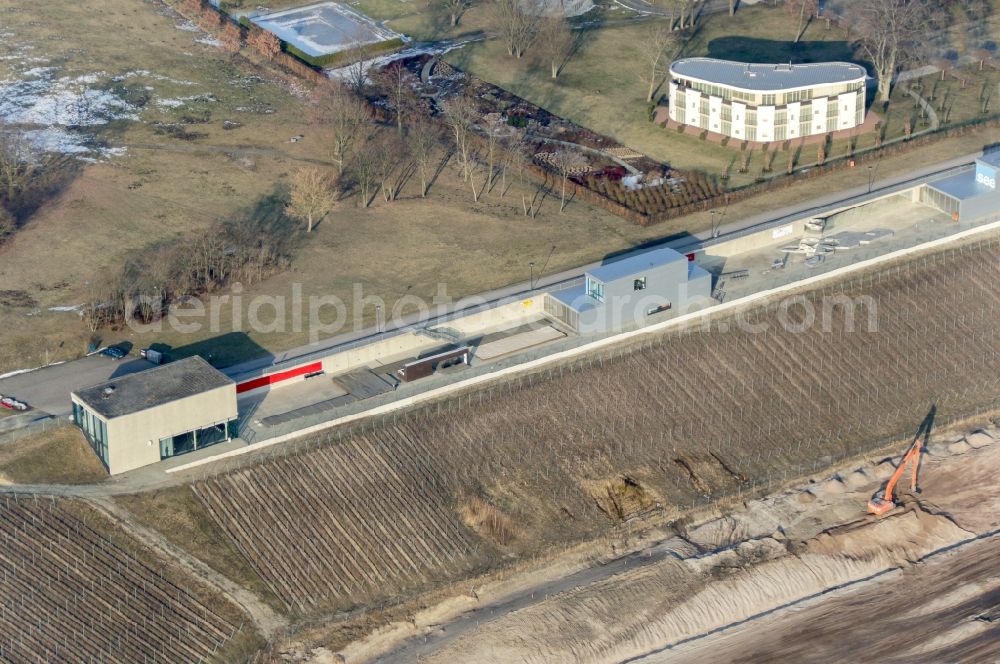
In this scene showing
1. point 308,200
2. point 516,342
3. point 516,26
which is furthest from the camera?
point 516,26

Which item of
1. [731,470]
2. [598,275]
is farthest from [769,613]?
[598,275]

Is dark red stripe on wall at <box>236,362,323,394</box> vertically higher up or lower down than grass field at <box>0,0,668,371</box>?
higher up

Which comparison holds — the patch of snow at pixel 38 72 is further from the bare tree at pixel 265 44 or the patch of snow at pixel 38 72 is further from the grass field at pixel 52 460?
the grass field at pixel 52 460

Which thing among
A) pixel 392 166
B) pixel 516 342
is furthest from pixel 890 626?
pixel 392 166

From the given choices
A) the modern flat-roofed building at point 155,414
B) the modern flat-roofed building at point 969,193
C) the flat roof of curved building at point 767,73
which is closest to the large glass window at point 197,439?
the modern flat-roofed building at point 155,414

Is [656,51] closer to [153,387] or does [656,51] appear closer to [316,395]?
[316,395]

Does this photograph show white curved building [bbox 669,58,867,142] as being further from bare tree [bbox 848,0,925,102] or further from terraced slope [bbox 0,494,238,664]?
terraced slope [bbox 0,494,238,664]

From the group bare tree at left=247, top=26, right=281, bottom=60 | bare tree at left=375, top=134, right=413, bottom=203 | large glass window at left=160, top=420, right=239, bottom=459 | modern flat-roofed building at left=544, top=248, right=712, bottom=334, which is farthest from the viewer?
bare tree at left=247, top=26, right=281, bottom=60

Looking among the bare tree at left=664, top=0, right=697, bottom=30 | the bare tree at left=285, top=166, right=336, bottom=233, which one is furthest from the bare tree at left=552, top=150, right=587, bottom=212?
the bare tree at left=664, top=0, right=697, bottom=30
